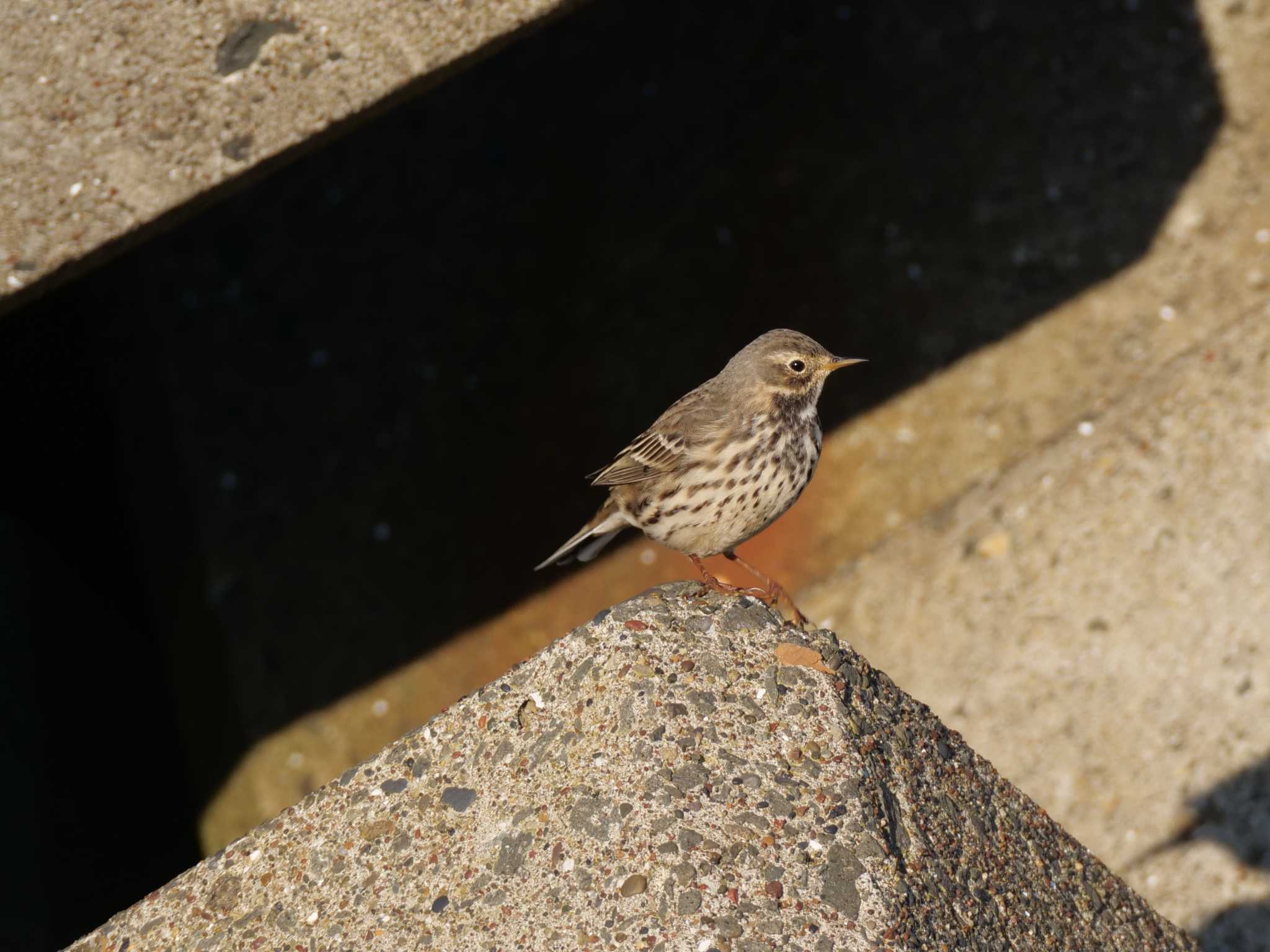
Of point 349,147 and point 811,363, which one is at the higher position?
point 811,363

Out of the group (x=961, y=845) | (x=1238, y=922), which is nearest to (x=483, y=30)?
(x=961, y=845)

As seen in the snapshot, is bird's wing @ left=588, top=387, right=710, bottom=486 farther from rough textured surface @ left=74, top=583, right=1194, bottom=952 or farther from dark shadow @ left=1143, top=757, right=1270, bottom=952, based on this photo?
dark shadow @ left=1143, top=757, right=1270, bottom=952

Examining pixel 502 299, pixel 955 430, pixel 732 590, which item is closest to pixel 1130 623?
pixel 955 430

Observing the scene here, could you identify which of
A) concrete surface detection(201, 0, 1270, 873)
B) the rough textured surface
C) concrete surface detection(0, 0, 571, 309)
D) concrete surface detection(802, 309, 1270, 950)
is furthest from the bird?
concrete surface detection(201, 0, 1270, 873)

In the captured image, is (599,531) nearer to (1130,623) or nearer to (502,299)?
(1130,623)

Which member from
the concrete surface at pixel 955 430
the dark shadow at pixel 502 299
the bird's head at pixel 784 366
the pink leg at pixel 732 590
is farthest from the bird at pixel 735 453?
the dark shadow at pixel 502 299

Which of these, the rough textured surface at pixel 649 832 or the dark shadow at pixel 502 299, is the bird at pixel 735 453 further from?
the dark shadow at pixel 502 299

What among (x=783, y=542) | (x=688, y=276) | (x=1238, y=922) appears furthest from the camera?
(x=688, y=276)

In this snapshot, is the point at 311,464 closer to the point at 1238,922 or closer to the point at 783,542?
the point at 783,542
